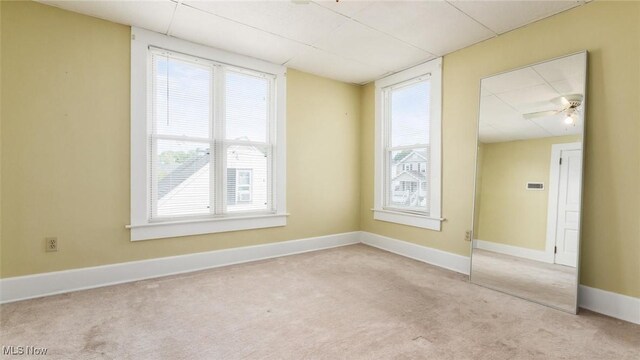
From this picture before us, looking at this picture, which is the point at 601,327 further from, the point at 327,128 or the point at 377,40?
the point at 327,128

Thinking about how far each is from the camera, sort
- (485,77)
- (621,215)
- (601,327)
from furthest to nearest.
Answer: (485,77), (621,215), (601,327)

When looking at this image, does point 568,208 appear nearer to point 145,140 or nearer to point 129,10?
point 145,140

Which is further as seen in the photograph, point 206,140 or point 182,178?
point 206,140

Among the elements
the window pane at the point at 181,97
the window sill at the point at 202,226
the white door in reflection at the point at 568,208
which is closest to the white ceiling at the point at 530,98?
the white door in reflection at the point at 568,208

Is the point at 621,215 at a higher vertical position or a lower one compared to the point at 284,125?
lower

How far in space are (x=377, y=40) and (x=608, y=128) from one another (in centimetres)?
222

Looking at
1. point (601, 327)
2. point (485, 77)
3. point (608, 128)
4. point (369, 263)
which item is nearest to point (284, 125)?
point (369, 263)

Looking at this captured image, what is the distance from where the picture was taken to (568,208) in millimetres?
2539

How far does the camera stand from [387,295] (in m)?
2.65

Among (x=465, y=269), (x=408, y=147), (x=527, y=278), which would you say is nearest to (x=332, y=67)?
(x=408, y=147)

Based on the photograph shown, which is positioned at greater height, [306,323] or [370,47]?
[370,47]

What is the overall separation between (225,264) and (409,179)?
2.71 metres

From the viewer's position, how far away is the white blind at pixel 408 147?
383 cm

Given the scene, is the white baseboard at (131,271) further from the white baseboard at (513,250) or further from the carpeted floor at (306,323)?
the white baseboard at (513,250)
